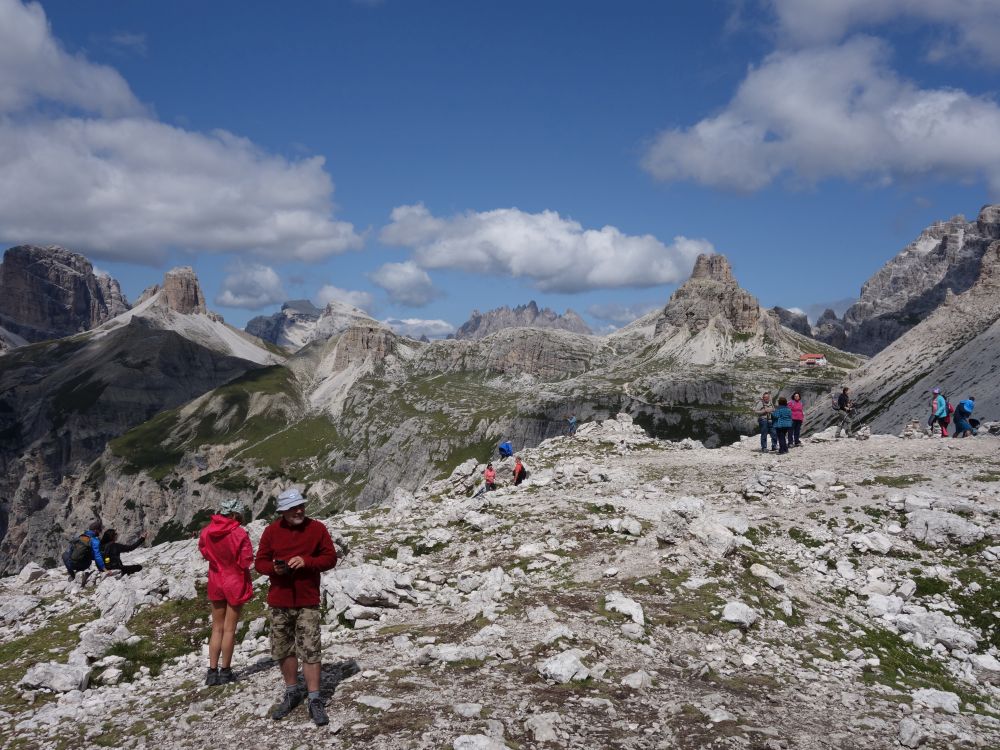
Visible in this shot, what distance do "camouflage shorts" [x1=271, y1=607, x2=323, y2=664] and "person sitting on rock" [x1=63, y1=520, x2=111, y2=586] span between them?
52.8 feet

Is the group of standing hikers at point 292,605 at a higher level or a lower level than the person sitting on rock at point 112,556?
higher

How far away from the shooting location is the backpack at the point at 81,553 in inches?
872

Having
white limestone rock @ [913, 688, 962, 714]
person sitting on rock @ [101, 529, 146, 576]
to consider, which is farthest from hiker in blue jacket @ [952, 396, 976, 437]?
person sitting on rock @ [101, 529, 146, 576]

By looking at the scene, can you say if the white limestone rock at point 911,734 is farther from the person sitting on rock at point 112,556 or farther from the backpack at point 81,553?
the backpack at point 81,553

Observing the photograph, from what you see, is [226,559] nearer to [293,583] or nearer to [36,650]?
[293,583]

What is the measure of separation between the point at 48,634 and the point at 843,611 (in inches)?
828

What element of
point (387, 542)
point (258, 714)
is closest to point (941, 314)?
point (387, 542)

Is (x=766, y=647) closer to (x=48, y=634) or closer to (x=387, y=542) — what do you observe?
(x=387, y=542)

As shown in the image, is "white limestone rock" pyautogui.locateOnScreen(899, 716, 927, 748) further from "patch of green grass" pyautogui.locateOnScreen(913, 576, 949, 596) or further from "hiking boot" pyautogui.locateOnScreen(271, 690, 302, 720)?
"hiking boot" pyautogui.locateOnScreen(271, 690, 302, 720)

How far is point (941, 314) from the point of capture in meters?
132

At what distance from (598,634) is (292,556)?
253 inches

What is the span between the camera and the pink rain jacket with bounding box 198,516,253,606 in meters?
12.3

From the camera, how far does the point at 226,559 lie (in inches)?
489

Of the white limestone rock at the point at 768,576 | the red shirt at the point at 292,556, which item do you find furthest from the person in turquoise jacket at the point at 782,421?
the red shirt at the point at 292,556
